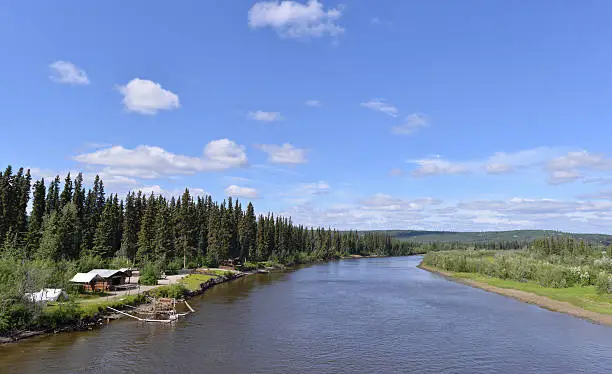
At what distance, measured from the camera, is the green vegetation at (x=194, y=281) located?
81162 mm

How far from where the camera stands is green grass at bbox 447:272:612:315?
69.3 meters

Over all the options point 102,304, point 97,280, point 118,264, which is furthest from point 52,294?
point 118,264

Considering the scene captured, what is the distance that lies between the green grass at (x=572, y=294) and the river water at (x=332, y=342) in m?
7.85

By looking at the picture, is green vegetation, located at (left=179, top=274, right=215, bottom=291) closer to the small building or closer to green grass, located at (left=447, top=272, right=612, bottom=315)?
the small building

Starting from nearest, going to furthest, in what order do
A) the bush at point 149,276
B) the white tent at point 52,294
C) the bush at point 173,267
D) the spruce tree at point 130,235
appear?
the white tent at point 52,294
the bush at point 149,276
the bush at point 173,267
the spruce tree at point 130,235

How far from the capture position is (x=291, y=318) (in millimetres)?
59531

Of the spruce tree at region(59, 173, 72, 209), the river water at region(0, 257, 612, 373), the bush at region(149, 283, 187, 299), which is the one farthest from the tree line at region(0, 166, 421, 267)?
the river water at region(0, 257, 612, 373)

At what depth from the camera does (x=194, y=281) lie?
292ft

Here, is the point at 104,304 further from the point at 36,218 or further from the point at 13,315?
the point at 36,218

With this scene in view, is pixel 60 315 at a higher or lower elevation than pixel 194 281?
higher

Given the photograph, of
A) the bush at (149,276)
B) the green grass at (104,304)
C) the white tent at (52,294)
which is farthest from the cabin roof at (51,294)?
the bush at (149,276)

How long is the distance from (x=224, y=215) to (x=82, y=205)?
136 feet

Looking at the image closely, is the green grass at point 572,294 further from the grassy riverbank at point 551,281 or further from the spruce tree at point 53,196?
the spruce tree at point 53,196

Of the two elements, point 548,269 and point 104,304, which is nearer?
point 104,304
